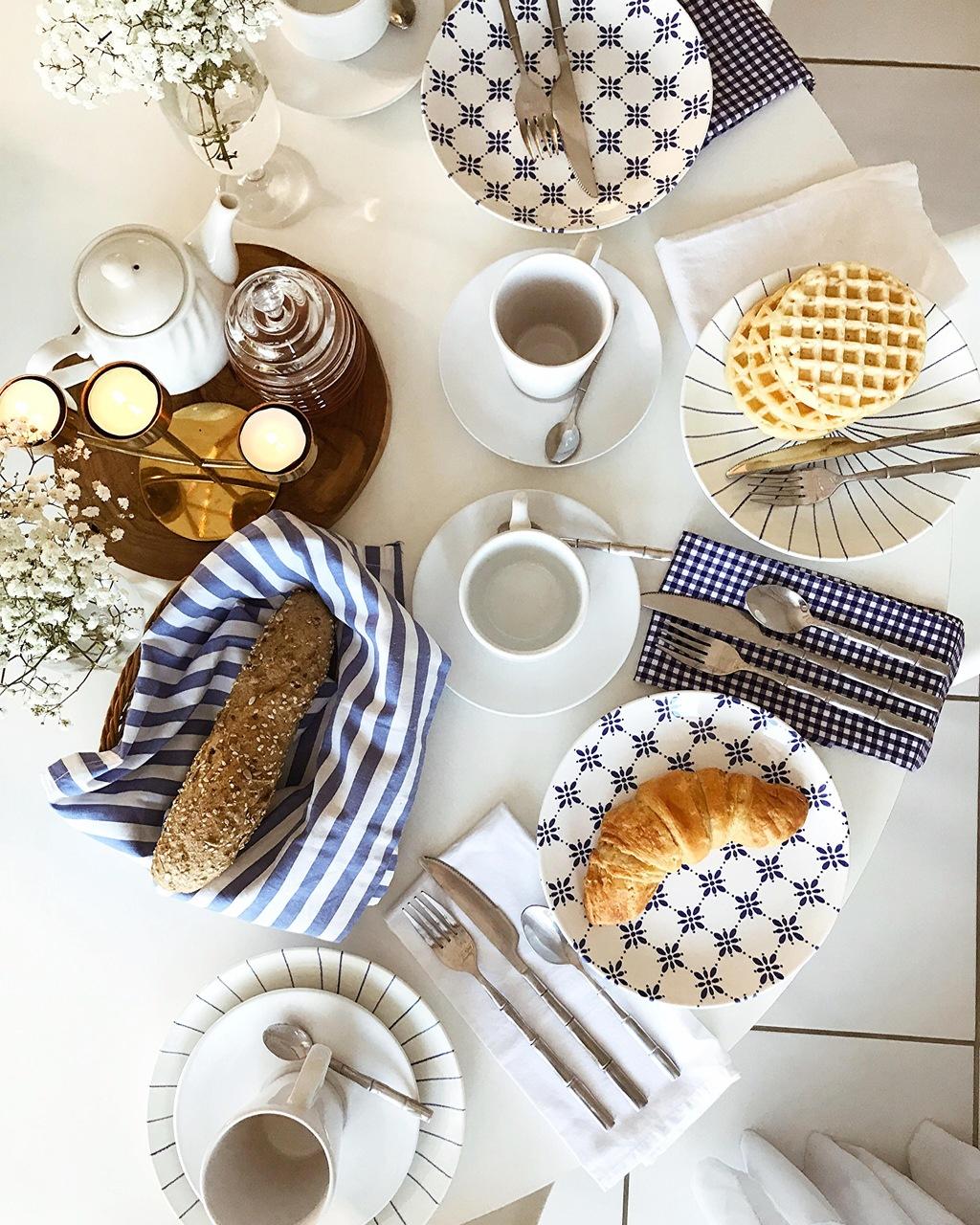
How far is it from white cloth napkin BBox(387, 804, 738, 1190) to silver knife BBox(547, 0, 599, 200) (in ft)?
2.18

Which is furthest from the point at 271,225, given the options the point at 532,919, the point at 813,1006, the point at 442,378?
the point at 813,1006

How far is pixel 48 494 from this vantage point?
2.89ft

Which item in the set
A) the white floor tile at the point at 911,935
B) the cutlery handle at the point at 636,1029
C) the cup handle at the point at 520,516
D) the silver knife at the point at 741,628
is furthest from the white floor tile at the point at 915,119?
the cutlery handle at the point at 636,1029

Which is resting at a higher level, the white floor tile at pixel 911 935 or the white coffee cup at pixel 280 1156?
the white coffee cup at pixel 280 1156

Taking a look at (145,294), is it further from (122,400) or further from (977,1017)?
(977,1017)

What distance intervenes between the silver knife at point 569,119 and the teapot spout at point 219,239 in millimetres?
373

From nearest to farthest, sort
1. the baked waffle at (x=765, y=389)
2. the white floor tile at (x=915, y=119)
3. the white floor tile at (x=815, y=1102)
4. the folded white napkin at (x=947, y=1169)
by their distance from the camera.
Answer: the baked waffle at (x=765, y=389), the folded white napkin at (x=947, y=1169), the white floor tile at (x=815, y=1102), the white floor tile at (x=915, y=119)

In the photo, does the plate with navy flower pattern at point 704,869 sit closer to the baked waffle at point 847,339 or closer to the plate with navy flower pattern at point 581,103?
the baked waffle at point 847,339

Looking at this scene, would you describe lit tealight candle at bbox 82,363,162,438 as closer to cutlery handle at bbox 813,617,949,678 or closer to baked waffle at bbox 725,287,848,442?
baked waffle at bbox 725,287,848,442

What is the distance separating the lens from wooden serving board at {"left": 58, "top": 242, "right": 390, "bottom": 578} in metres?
1.03

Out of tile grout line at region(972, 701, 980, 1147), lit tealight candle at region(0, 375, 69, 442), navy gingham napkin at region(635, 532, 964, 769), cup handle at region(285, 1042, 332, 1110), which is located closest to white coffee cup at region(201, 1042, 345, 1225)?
cup handle at region(285, 1042, 332, 1110)

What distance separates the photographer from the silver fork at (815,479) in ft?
3.16

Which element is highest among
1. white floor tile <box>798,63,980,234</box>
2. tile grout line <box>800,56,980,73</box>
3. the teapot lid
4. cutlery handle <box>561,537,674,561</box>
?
tile grout line <box>800,56,980,73</box>

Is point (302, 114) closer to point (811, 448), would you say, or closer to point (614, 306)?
point (614, 306)
